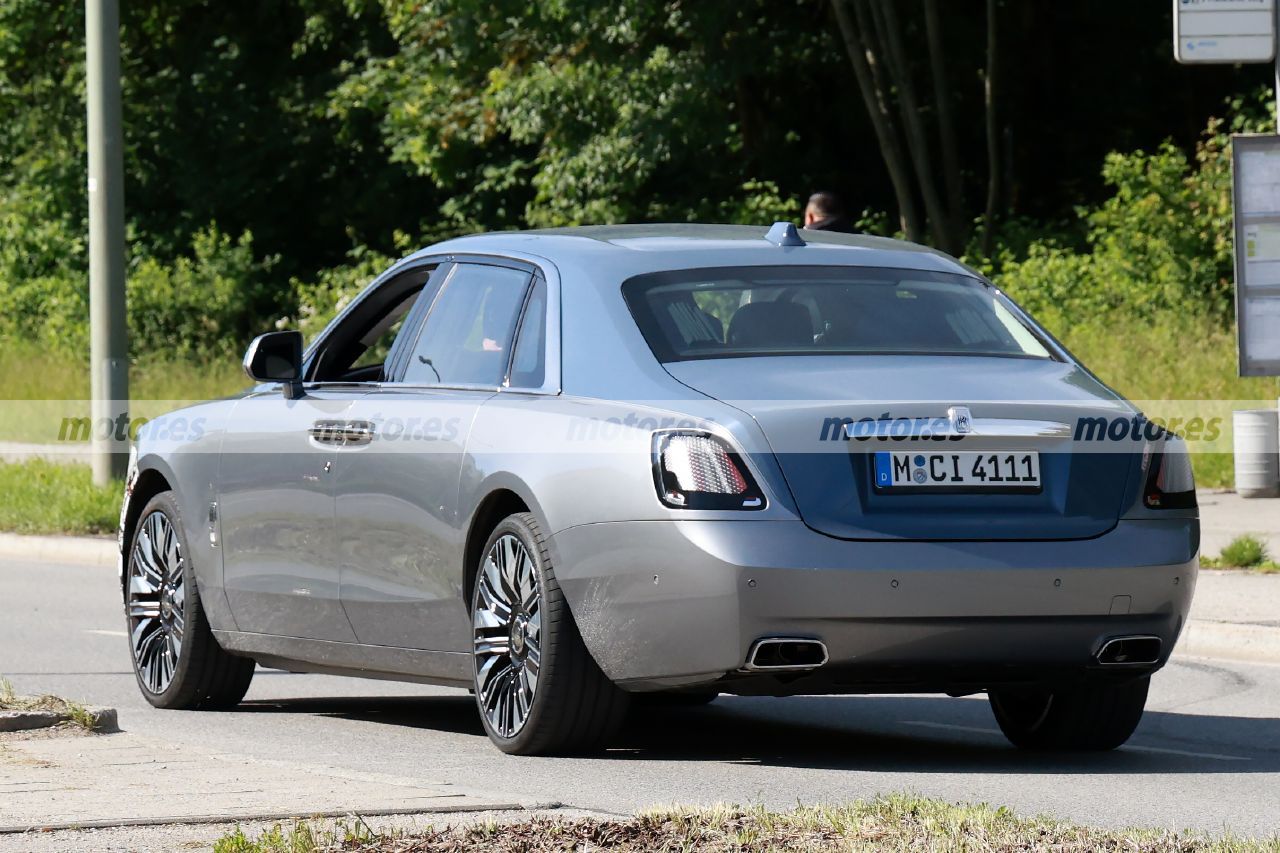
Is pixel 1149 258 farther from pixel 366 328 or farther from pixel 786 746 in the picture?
pixel 786 746

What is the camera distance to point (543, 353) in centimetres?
773

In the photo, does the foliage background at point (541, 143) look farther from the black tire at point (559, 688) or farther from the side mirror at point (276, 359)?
the black tire at point (559, 688)

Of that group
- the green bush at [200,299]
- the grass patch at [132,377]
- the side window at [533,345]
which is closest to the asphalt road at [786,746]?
the side window at [533,345]

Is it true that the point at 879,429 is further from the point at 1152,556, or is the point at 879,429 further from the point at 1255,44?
the point at 1255,44

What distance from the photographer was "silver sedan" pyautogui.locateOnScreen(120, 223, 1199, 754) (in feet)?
22.6

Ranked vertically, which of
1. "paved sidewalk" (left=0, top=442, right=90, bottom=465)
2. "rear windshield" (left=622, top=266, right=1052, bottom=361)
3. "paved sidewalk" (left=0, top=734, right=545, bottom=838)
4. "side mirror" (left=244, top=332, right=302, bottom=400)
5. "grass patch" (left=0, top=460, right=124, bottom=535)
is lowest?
"paved sidewalk" (left=0, top=442, right=90, bottom=465)

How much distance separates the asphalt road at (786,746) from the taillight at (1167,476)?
0.85 meters

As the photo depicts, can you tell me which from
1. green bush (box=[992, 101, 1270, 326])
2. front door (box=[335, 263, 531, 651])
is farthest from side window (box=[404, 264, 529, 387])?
green bush (box=[992, 101, 1270, 326])

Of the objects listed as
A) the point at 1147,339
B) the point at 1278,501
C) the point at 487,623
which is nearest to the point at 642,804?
the point at 487,623

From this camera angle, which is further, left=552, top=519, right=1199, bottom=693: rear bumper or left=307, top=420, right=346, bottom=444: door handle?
left=307, top=420, right=346, bottom=444: door handle

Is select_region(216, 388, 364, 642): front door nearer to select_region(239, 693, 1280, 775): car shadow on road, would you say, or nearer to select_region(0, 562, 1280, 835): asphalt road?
select_region(0, 562, 1280, 835): asphalt road

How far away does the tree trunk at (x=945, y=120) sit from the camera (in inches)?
1289

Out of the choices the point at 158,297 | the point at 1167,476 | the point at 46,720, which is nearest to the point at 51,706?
the point at 46,720

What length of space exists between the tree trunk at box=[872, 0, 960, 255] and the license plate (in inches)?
994
